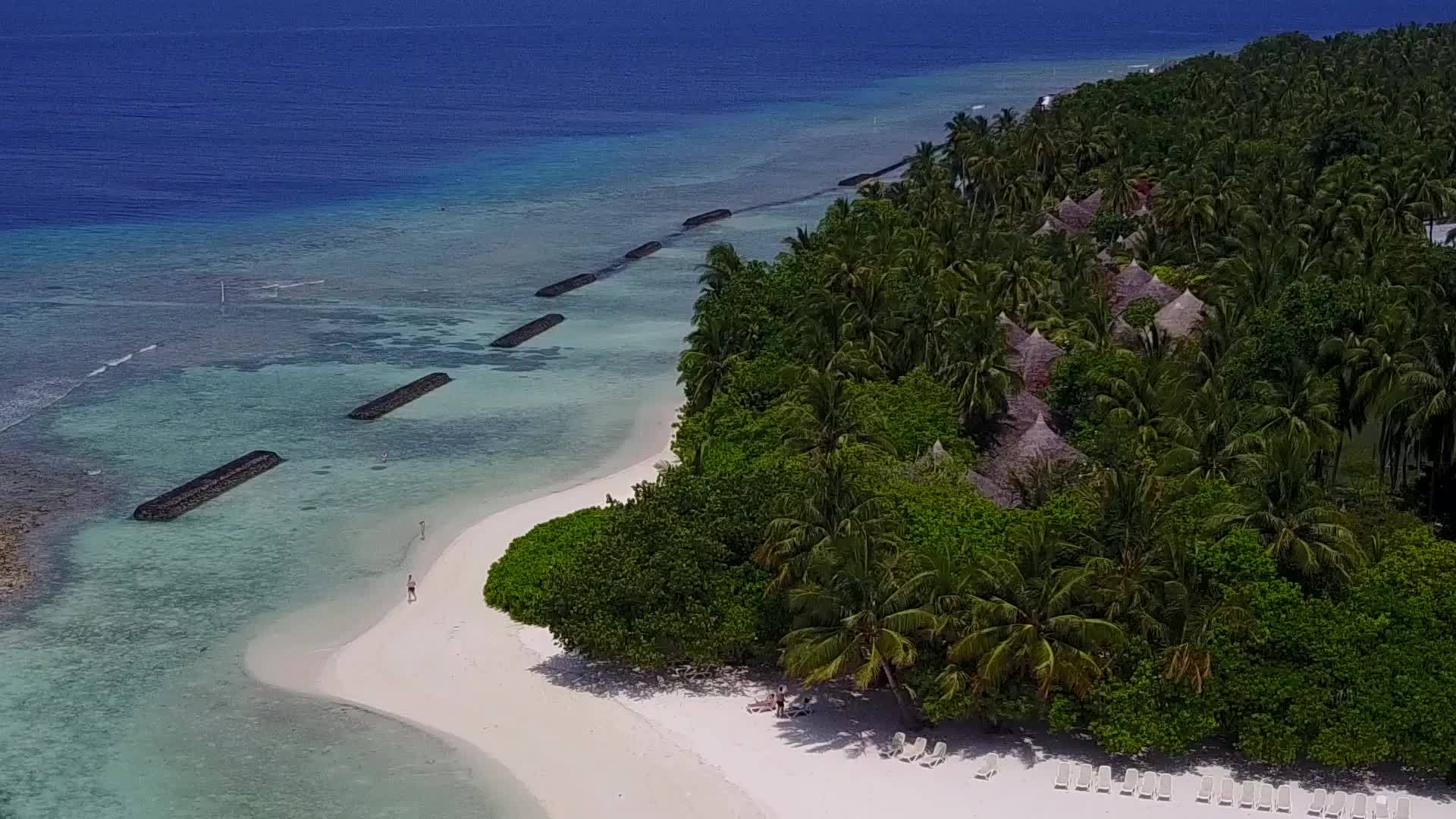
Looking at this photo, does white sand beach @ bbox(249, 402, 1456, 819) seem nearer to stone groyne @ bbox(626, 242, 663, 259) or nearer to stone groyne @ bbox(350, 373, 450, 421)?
stone groyne @ bbox(350, 373, 450, 421)

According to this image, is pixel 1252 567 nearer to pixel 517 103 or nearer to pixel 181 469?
pixel 181 469

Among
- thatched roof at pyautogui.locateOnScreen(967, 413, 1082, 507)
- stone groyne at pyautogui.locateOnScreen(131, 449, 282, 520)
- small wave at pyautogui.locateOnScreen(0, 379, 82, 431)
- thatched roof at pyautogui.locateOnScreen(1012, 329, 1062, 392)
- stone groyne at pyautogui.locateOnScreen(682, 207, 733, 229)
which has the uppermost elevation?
thatched roof at pyautogui.locateOnScreen(1012, 329, 1062, 392)

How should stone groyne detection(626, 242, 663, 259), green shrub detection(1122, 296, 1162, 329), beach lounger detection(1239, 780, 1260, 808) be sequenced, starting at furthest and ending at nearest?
1. stone groyne detection(626, 242, 663, 259)
2. green shrub detection(1122, 296, 1162, 329)
3. beach lounger detection(1239, 780, 1260, 808)

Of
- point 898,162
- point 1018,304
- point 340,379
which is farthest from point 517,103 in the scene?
point 1018,304

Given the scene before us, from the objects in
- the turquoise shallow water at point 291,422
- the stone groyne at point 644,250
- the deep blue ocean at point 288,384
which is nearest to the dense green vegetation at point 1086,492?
the turquoise shallow water at point 291,422

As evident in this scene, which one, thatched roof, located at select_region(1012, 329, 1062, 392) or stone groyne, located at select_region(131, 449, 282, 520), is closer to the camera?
stone groyne, located at select_region(131, 449, 282, 520)

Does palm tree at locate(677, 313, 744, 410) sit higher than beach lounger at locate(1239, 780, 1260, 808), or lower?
higher

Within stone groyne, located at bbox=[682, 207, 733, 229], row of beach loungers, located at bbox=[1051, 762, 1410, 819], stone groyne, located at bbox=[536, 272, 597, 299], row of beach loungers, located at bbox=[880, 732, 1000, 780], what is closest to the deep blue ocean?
stone groyne, located at bbox=[536, 272, 597, 299]
